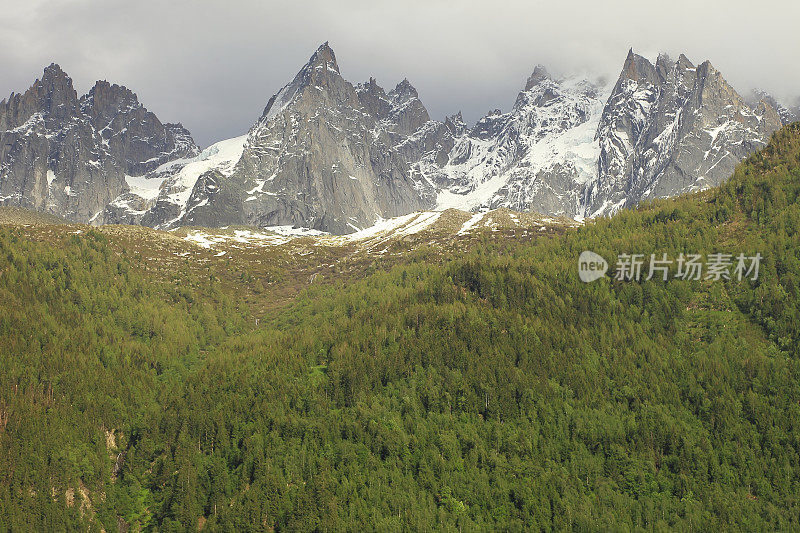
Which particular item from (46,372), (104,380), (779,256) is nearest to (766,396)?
(779,256)

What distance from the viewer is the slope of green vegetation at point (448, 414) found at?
13538 cm

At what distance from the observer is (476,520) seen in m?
134

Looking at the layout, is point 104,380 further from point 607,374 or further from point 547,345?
point 607,374
